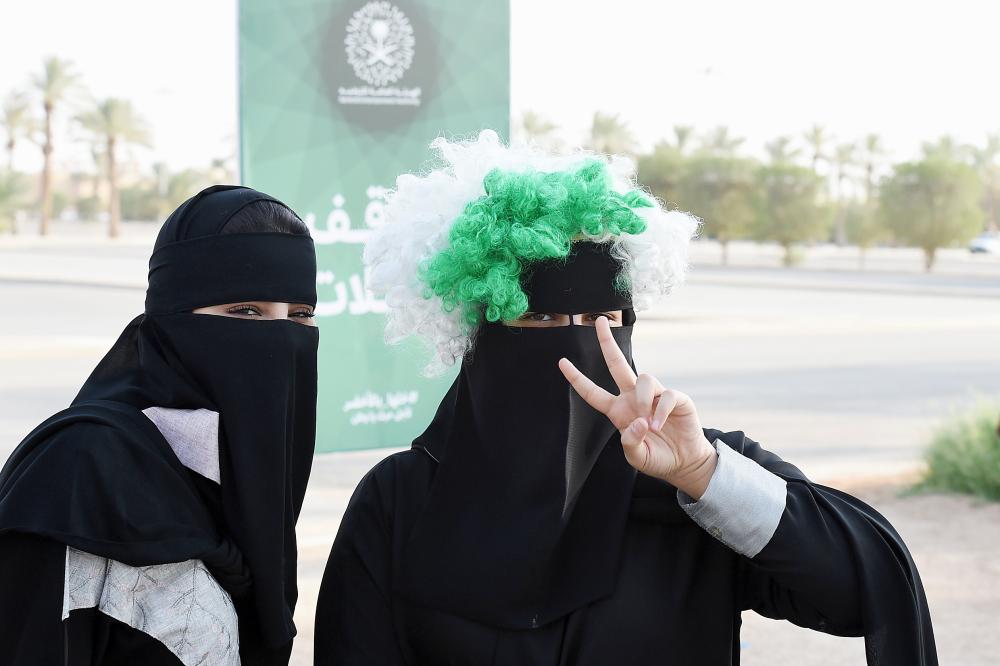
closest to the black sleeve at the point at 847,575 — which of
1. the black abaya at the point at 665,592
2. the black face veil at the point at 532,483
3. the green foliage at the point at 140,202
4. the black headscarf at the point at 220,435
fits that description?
the black abaya at the point at 665,592

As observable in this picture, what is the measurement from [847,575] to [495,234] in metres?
0.83

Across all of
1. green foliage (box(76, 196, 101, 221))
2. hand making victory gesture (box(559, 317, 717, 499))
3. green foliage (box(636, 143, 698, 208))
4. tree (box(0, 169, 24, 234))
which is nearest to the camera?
hand making victory gesture (box(559, 317, 717, 499))

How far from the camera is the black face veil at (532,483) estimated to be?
213 cm

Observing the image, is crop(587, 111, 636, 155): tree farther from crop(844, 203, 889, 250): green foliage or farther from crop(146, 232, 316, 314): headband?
crop(146, 232, 316, 314): headband

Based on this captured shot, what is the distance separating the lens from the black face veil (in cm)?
213

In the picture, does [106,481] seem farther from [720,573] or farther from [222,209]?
[720,573]

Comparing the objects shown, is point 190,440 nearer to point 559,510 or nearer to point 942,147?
point 559,510

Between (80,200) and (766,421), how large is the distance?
60.9 meters

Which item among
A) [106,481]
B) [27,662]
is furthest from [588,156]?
[27,662]

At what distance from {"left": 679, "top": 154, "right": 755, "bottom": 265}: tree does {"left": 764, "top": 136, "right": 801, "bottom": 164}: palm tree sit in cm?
603

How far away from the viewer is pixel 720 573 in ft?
7.12

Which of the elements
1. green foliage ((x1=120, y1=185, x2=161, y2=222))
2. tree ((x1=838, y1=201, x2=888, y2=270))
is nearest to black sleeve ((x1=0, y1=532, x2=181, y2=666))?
tree ((x1=838, y1=201, x2=888, y2=270))

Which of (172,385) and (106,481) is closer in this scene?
(106,481)

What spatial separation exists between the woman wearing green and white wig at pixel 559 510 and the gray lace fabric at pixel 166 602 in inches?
8.8
